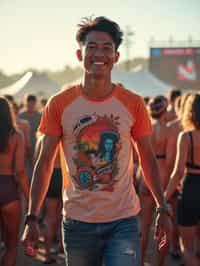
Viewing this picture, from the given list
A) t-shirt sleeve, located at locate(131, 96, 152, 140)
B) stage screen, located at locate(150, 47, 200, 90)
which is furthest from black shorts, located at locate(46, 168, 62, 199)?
stage screen, located at locate(150, 47, 200, 90)

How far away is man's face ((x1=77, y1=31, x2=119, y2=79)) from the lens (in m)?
3.02

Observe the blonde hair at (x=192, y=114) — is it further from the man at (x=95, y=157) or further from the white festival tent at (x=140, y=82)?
the white festival tent at (x=140, y=82)

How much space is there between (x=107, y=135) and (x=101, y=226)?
1.64ft

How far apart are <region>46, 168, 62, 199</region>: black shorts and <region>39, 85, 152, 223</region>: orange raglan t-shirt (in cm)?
285

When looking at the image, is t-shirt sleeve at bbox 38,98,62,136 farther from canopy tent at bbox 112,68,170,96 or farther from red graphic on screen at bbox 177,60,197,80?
red graphic on screen at bbox 177,60,197,80

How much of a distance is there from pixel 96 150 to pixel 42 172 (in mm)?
352

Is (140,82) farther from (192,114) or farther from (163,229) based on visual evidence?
(163,229)

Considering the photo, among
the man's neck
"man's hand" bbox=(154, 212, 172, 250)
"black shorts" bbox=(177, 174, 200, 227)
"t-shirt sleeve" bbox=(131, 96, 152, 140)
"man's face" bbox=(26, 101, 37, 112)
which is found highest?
the man's neck

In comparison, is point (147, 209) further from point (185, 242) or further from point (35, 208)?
point (35, 208)

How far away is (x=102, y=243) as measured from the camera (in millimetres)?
3049

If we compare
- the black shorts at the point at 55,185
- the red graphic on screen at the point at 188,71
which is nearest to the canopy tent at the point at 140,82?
the black shorts at the point at 55,185

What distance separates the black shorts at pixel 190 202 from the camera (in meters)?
4.48

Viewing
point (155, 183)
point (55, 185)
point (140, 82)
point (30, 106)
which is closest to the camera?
point (155, 183)

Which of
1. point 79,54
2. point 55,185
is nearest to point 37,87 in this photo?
point 55,185
